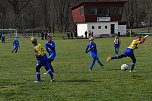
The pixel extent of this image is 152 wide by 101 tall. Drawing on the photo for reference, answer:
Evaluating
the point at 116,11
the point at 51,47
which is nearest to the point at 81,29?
the point at 116,11

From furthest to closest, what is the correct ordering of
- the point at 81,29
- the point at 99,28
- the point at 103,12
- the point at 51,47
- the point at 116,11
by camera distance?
the point at 81,29
the point at 116,11
the point at 103,12
the point at 99,28
the point at 51,47

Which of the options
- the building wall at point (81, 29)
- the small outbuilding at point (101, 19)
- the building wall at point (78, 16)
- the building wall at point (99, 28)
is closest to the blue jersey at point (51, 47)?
the small outbuilding at point (101, 19)

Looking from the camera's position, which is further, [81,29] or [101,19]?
[81,29]

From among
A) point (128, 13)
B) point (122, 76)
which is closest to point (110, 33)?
point (128, 13)

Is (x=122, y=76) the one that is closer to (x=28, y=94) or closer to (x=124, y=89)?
(x=124, y=89)

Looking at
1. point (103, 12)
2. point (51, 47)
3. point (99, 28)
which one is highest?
point (103, 12)

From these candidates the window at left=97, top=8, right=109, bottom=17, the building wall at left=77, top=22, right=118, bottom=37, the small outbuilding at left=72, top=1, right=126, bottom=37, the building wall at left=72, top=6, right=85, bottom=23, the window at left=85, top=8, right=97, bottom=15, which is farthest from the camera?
the building wall at left=72, top=6, right=85, bottom=23

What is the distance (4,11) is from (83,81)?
9469cm

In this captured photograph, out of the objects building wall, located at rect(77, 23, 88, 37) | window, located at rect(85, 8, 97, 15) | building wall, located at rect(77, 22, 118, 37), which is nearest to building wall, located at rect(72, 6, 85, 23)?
building wall, located at rect(77, 23, 88, 37)

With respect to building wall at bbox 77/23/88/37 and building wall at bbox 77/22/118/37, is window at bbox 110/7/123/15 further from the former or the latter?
building wall at bbox 77/23/88/37

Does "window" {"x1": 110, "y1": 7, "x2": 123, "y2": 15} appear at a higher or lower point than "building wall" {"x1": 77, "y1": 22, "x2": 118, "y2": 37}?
higher

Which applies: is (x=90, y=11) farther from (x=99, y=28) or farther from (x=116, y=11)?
(x=116, y=11)

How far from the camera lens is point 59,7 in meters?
115

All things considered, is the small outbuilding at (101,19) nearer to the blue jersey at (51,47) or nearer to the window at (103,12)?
the window at (103,12)
